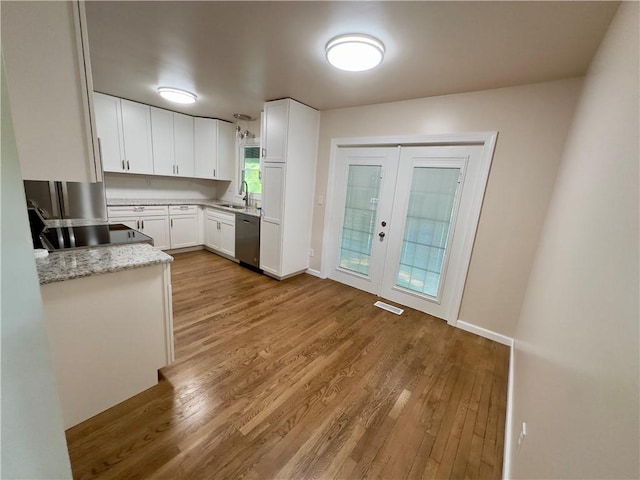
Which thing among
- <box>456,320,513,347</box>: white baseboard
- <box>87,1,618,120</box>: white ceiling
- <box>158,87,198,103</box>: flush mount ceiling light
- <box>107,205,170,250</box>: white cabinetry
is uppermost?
<box>87,1,618,120</box>: white ceiling

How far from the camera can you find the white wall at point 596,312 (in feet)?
1.87

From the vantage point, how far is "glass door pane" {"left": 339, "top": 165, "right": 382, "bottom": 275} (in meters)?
3.36

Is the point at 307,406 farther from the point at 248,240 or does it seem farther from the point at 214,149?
the point at 214,149

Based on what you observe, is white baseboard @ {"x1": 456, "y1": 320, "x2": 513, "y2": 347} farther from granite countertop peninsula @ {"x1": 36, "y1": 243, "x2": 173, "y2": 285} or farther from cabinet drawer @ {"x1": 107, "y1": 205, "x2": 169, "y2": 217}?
cabinet drawer @ {"x1": 107, "y1": 205, "x2": 169, "y2": 217}

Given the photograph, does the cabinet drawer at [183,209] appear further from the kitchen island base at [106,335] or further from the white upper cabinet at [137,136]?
the kitchen island base at [106,335]

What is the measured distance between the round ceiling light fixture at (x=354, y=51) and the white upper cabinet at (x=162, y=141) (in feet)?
11.3

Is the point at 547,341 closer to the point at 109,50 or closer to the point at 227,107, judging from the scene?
the point at 109,50

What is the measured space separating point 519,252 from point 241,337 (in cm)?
269

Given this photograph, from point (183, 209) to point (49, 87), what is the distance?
3.65 meters

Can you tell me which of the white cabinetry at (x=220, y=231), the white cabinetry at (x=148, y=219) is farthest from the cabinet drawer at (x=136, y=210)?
the white cabinetry at (x=220, y=231)

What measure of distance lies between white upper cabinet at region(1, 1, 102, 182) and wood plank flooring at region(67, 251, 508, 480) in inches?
55.8

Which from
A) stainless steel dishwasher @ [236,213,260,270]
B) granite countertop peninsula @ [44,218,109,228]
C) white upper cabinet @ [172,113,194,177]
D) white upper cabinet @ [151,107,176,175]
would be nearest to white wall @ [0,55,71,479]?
granite countertop peninsula @ [44,218,109,228]

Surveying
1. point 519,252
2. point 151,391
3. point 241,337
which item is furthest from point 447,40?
point 151,391

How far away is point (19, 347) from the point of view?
1.71 ft
